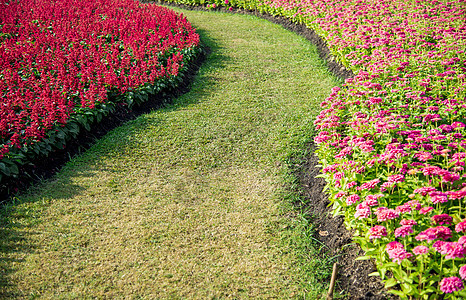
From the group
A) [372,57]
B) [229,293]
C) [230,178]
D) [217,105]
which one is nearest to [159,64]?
[217,105]

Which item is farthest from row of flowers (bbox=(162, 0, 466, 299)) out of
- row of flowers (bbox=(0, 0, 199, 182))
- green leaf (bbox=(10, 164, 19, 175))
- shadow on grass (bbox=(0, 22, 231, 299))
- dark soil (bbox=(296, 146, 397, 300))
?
green leaf (bbox=(10, 164, 19, 175))

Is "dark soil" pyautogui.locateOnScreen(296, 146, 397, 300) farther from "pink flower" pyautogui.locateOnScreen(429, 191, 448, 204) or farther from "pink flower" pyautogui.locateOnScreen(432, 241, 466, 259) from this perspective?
"pink flower" pyautogui.locateOnScreen(429, 191, 448, 204)

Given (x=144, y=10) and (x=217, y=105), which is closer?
(x=217, y=105)

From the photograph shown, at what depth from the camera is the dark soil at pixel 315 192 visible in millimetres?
3332

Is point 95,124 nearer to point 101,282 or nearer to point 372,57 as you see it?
point 101,282

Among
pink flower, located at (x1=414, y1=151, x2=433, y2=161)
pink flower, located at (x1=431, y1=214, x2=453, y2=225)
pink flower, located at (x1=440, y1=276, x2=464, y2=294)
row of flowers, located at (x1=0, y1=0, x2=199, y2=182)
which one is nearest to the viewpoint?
pink flower, located at (x1=440, y1=276, x2=464, y2=294)

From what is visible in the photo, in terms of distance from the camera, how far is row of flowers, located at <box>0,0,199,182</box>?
5.08 metres

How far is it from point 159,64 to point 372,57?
4218mm

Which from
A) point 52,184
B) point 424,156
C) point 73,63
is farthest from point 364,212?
point 73,63

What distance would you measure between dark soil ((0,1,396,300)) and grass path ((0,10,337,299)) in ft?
0.64

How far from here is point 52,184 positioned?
189 inches

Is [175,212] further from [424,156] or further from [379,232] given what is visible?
[424,156]

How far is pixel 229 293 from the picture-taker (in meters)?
3.40

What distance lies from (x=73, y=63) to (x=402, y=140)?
6.07m
